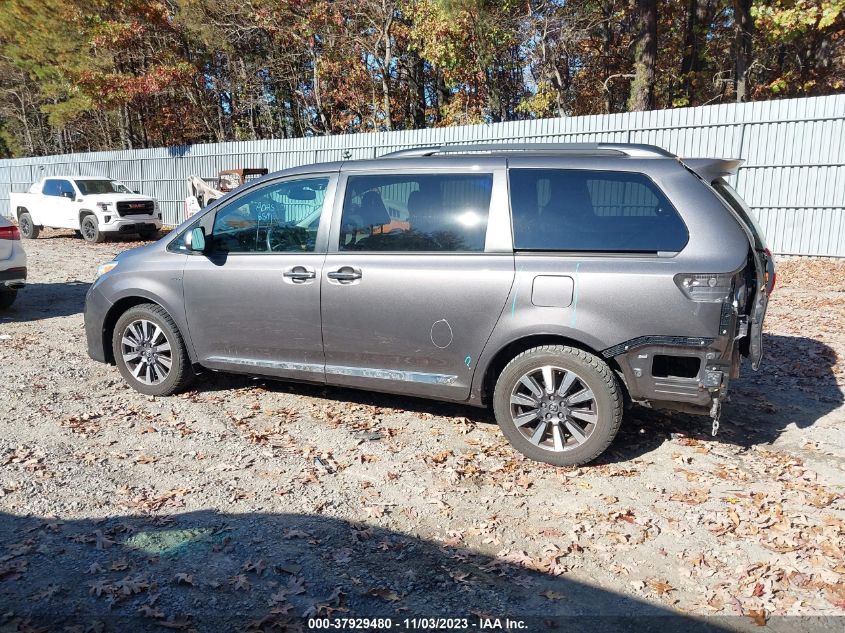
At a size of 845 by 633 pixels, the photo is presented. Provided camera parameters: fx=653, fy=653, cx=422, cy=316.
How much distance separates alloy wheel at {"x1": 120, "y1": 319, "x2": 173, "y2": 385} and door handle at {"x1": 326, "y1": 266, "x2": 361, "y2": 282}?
1.71 meters

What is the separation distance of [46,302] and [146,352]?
5.52m

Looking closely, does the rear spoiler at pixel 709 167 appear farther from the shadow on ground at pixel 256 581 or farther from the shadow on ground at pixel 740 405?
the shadow on ground at pixel 256 581

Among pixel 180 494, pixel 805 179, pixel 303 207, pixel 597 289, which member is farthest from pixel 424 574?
pixel 805 179

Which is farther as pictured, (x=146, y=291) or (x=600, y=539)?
(x=146, y=291)

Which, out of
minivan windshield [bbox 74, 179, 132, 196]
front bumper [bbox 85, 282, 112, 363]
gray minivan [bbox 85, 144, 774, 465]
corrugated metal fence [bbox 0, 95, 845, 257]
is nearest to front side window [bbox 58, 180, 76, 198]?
minivan windshield [bbox 74, 179, 132, 196]

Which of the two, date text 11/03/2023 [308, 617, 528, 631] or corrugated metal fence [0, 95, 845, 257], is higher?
corrugated metal fence [0, 95, 845, 257]

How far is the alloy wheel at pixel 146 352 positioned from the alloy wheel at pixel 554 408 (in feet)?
9.80

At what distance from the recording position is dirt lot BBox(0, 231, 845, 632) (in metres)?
2.96

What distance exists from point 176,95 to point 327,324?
97.3ft

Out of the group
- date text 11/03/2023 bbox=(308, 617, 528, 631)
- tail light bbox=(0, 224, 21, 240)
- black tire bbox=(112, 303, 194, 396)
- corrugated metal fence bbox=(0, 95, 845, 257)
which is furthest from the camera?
corrugated metal fence bbox=(0, 95, 845, 257)

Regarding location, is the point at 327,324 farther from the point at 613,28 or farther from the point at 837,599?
the point at 613,28

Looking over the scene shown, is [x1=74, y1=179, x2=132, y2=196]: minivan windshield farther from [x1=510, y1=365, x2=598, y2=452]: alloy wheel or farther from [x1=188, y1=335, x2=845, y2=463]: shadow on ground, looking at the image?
[x1=510, y1=365, x2=598, y2=452]: alloy wheel

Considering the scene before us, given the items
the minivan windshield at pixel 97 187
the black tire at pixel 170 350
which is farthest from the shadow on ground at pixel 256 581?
the minivan windshield at pixel 97 187

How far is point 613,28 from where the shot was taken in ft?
78.7
